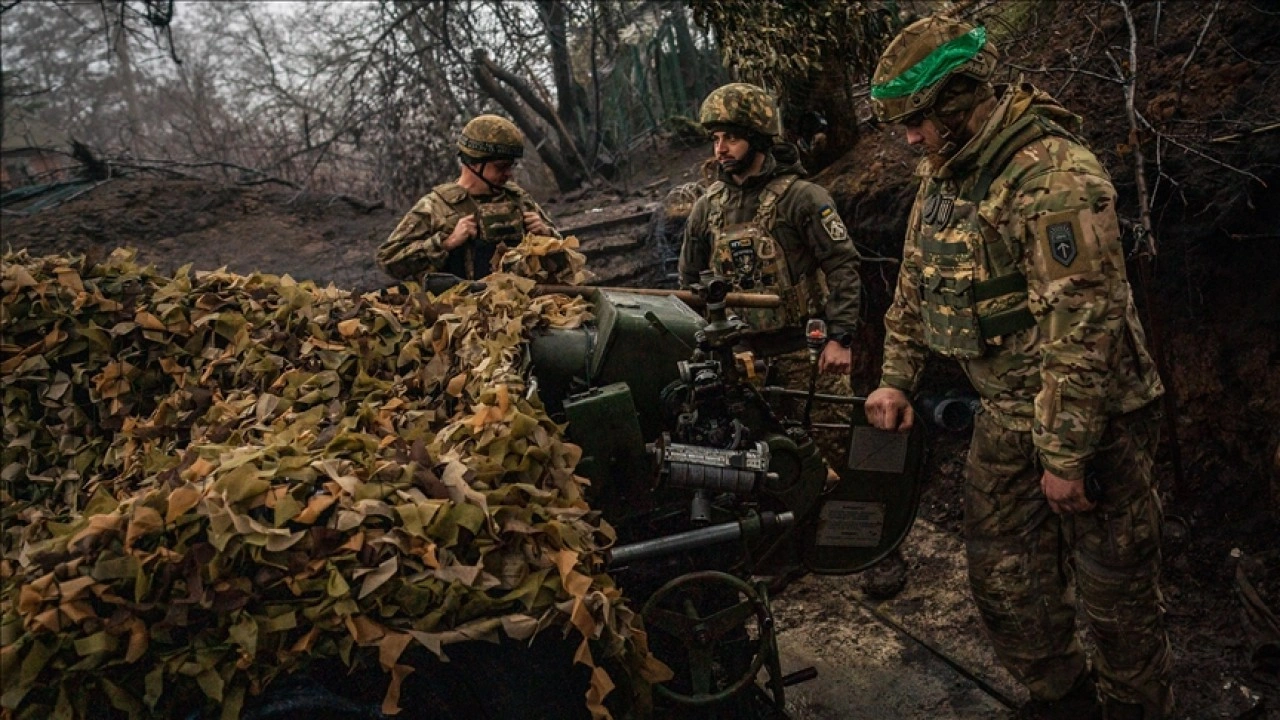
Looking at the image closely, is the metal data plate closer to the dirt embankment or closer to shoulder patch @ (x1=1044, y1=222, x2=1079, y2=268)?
shoulder patch @ (x1=1044, y1=222, x2=1079, y2=268)

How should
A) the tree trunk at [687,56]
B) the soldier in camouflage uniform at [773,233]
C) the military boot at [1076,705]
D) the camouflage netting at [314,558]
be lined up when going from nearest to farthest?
the camouflage netting at [314,558] → the military boot at [1076,705] → the soldier in camouflage uniform at [773,233] → the tree trunk at [687,56]

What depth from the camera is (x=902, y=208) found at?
5.43m

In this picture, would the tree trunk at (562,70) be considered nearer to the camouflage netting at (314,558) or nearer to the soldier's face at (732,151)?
the soldier's face at (732,151)

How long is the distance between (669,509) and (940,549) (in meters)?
2.30

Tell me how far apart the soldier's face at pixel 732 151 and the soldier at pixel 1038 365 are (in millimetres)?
1380

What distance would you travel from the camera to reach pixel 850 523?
3.49 m

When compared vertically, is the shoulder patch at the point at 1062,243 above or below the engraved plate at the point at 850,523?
above

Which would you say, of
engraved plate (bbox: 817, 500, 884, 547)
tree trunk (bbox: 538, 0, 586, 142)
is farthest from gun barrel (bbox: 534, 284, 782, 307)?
tree trunk (bbox: 538, 0, 586, 142)

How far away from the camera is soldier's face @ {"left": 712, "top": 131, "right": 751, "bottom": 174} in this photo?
450 cm

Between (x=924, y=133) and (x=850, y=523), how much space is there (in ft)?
4.47

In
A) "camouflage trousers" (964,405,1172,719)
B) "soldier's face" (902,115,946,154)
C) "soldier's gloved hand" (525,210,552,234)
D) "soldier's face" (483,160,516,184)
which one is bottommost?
"camouflage trousers" (964,405,1172,719)

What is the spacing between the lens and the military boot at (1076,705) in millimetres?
3219

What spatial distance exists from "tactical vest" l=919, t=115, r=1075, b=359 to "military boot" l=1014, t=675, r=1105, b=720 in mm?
1170

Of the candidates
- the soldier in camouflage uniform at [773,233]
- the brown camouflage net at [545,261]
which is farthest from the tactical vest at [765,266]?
the brown camouflage net at [545,261]
